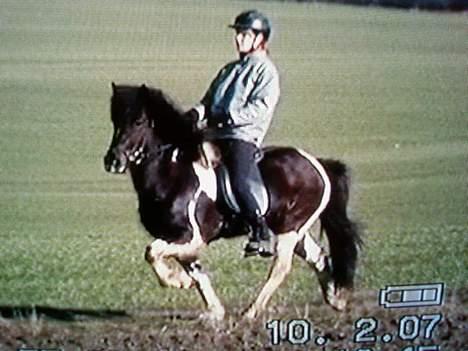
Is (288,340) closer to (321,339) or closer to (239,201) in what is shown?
(321,339)

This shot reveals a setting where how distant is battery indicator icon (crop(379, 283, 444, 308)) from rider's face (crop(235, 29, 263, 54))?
72 cm

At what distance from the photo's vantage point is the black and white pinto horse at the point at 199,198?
8.43 feet

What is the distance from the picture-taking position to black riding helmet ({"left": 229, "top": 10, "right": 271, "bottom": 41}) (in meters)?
2.51

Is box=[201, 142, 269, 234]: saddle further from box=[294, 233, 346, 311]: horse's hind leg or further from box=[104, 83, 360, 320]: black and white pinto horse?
box=[294, 233, 346, 311]: horse's hind leg

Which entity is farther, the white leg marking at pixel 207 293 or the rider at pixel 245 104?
the white leg marking at pixel 207 293

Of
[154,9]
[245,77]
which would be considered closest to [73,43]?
[154,9]

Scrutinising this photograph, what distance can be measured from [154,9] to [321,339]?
956 mm

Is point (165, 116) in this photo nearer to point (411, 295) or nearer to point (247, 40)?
point (247, 40)

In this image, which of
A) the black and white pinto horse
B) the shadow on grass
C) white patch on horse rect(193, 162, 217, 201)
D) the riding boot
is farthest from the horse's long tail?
the shadow on grass

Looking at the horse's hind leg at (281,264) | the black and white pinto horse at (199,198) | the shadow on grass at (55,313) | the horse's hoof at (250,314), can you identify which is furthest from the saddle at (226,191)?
the shadow on grass at (55,313)

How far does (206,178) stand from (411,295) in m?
0.62

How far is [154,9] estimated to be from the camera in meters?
2.48

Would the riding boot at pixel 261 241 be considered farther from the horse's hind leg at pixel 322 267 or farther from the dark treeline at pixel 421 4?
the dark treeline at pixel 421 4

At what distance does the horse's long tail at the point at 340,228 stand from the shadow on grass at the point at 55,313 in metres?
0.53
